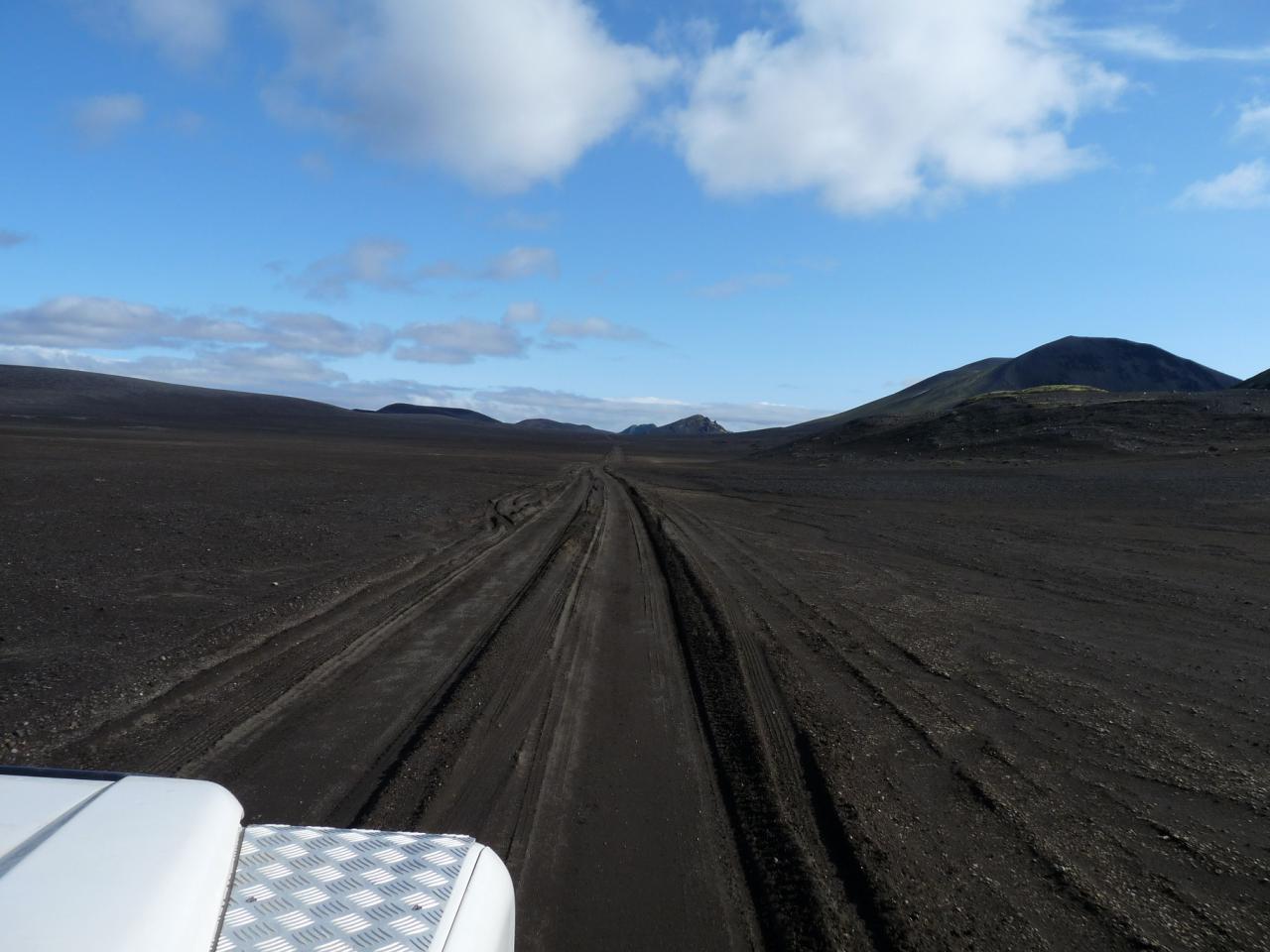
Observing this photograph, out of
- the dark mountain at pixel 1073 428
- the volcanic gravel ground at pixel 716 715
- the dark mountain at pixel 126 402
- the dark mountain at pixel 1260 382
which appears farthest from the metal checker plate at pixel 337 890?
the dark mountain at pixel 126 402

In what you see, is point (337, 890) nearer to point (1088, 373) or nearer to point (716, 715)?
point (716, 715)

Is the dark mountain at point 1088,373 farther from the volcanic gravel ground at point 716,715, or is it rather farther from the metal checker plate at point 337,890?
the metal checker plate at point 337,890

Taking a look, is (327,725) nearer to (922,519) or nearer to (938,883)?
(938,883)

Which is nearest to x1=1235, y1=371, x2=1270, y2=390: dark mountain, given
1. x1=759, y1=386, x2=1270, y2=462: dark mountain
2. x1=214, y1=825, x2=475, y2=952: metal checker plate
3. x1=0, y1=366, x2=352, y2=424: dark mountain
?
x1=759, y1=386, x2=1270, y2=462: dark mountain

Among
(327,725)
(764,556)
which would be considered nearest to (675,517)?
(764,556)

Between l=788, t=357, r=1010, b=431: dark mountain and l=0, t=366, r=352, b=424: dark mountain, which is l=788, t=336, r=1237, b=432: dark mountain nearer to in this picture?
l=788, t=357, r=1010, b=431: dark mountain

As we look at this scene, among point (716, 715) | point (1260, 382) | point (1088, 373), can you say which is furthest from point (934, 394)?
point (716, 715)
